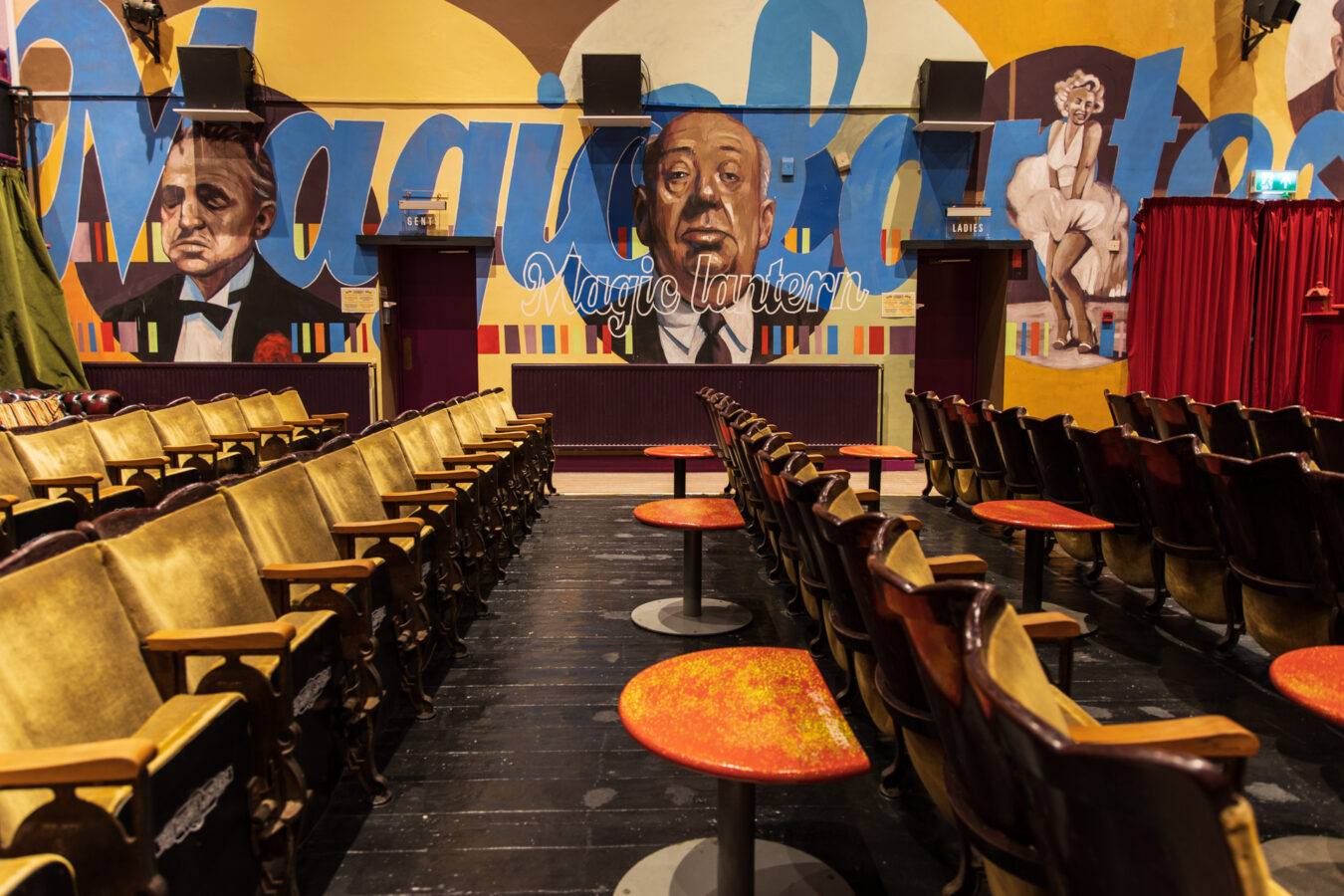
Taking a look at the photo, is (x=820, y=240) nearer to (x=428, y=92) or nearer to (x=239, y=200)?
(x=428, y=92)

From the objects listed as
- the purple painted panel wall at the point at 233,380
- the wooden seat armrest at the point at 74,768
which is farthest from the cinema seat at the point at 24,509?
the purple painted panel wall at the point at 233,380

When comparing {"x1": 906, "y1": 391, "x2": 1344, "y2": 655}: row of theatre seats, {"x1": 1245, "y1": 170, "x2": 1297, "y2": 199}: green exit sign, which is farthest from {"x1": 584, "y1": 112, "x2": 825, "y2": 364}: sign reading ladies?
{"x1": 1245, "y1": 170, "x2": 1297, "y2": 199}: green exit sign

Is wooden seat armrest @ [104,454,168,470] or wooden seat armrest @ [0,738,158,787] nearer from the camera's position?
wooden seat armrest @ [0,738,158,787]

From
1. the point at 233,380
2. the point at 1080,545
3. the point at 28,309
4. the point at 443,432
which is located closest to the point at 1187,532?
the point at 1080,545

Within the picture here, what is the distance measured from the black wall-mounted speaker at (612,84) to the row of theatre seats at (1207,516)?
4.56m

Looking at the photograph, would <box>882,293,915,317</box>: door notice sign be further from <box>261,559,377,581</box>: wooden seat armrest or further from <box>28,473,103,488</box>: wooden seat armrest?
<box>261,559,377,581</box>: wooden seat armrest

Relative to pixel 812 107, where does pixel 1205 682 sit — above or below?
below

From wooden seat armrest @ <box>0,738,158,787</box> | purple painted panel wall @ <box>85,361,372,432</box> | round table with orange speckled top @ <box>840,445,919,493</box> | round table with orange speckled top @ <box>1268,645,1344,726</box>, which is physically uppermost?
purple painted panel wall @ <box>85,361,372,432</box>

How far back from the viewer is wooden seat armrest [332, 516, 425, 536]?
2266 millimetres

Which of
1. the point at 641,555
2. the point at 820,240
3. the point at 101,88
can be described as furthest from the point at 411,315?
the point at 641,555

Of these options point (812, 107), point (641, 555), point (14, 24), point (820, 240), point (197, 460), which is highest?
point (14, 24)

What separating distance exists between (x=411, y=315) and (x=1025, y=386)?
5.85 m

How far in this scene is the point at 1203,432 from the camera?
4660 mm

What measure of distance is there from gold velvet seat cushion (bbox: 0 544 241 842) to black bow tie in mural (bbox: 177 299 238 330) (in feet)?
22.3
